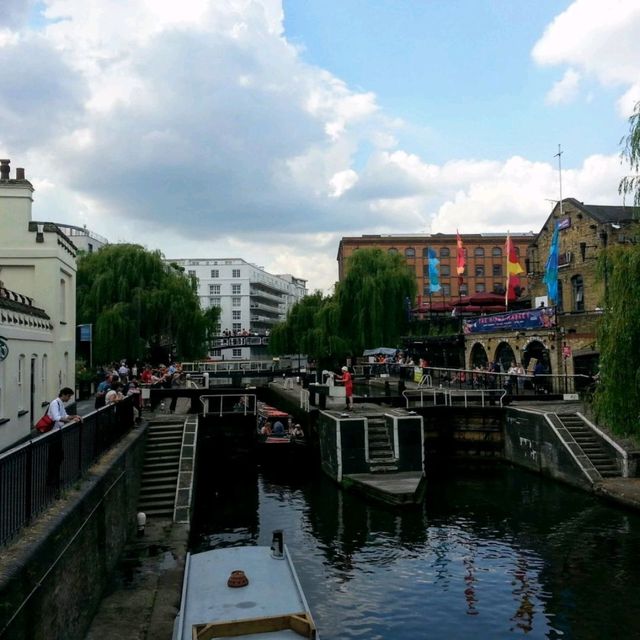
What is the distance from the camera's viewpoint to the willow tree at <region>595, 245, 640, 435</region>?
17344 mm

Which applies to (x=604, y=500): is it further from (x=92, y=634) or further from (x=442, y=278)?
(x=442, y=278)

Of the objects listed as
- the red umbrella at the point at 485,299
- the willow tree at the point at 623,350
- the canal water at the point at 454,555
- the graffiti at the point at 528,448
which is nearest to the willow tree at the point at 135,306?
the red umbrella at the point at 485,299

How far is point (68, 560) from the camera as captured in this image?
27.5 ft

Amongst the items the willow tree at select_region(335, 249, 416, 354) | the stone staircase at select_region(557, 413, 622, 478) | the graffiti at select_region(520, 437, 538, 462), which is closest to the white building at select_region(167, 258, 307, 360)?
the willow tree at select_region(335, 249, 416, 354)

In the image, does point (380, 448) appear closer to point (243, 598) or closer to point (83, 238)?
point (243, 598)

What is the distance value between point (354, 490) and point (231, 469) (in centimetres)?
568

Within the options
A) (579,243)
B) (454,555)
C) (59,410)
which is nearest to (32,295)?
(59,410)

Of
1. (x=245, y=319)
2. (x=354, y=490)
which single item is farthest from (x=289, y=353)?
(x=354, y=490)

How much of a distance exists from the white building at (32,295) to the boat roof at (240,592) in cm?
932

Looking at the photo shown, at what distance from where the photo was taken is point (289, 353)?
72.1 m

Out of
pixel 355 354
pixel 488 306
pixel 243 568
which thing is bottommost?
pixel 243 568

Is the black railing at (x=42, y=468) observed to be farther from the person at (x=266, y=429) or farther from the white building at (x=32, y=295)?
the person at (x=266, y=429)

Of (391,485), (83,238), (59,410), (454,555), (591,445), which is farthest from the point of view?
(83,238)

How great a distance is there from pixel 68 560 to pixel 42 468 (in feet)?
4.35
